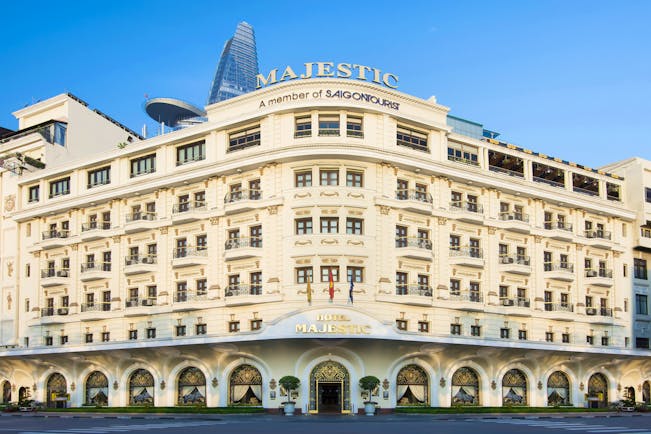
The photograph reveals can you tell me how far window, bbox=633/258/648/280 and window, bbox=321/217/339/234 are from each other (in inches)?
1394

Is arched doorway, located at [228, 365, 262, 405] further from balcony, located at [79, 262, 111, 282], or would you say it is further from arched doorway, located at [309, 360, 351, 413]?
balcony, located at [79, 262, 111, 282]

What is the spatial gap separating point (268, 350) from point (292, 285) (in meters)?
4.87

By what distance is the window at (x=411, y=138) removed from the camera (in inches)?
2313

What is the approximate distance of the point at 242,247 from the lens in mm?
56938

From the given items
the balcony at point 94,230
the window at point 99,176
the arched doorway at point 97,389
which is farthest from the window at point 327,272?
the window at point 99,176

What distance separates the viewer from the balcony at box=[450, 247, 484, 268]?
5969 cm

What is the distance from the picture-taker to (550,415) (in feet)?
178

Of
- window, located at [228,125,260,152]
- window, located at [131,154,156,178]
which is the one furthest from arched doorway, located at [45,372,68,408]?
window, located at [228,125,260,152]

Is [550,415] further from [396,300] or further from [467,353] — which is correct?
[396,300]

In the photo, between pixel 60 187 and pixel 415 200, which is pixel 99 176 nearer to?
pixel 60 187

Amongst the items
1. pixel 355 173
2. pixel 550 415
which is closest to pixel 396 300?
pixel 355 173

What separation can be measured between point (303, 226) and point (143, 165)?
17973 millimetres

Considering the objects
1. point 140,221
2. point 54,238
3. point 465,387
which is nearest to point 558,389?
point 465,387

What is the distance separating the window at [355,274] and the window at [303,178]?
6.98m
